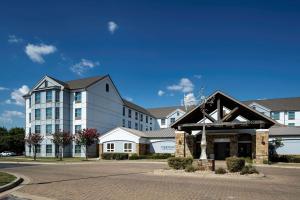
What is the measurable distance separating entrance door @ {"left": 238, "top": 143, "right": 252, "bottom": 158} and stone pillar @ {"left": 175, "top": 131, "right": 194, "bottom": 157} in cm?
575

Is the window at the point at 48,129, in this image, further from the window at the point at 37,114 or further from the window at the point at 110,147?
the window at the point at 110,147

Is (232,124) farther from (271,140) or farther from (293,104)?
(293,104)

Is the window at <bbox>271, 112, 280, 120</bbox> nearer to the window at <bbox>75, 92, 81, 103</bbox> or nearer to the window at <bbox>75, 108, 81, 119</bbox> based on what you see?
the window at <bbox>75, 108, 81, 119</bbox>

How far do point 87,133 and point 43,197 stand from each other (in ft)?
111

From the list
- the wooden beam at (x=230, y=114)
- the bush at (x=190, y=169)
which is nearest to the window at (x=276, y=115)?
the wooden beam at (x=230, y=114)

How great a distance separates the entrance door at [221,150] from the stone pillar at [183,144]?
3263mm

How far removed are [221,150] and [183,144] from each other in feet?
17.8

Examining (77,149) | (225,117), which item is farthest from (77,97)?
(225,117)

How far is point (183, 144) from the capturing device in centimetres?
3938

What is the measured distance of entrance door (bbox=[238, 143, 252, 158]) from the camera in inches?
1570

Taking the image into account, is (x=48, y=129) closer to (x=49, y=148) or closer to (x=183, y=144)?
(x=49, y=148)

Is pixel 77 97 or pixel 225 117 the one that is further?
pixel 77 97

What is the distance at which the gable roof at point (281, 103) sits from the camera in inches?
2781

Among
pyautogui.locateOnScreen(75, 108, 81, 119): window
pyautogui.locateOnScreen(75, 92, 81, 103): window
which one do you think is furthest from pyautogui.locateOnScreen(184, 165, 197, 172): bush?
pyautogui.locateOnScreen(75, 92, 81, 103): window
